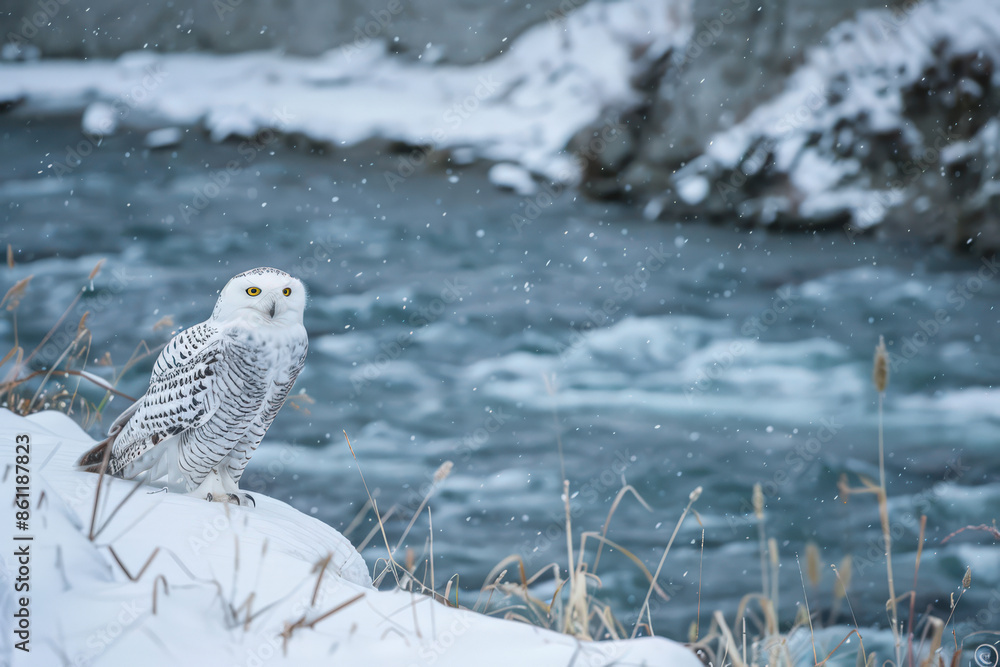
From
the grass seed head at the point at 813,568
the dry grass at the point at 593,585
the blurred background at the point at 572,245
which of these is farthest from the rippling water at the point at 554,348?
the grass seed head at the point at 813,568

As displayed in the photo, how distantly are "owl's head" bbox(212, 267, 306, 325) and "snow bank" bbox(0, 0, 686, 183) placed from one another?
2144mm

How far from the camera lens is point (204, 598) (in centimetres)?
75

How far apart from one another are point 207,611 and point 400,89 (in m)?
2.89

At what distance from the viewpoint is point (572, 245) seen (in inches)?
134

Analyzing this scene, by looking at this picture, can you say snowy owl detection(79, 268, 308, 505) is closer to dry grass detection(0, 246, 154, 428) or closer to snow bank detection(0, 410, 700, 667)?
snow bank detection(0, 410, 700, 667)

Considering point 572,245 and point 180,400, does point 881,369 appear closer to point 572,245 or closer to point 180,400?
point 180,400

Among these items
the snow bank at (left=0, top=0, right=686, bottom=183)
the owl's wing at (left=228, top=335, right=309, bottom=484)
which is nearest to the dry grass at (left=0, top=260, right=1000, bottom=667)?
the owl's wing at (left=228, top=335, right=309, bottom=484)

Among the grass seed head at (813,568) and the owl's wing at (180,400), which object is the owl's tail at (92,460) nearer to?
the owl's wing at (180,400)

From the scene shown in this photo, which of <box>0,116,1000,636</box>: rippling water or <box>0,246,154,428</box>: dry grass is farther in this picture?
<box>0,116,1000,636</box>: rippling water

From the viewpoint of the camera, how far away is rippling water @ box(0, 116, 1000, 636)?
247 cm

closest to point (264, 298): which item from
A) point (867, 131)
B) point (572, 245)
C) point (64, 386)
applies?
point (64, 386)

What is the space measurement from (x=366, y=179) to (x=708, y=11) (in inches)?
89.0

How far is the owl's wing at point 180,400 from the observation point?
1199 mm

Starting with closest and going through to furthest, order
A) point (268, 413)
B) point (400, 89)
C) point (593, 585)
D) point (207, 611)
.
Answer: point (207, 611)
point (268, 413)
point (593, 585)
point (400, 89)
